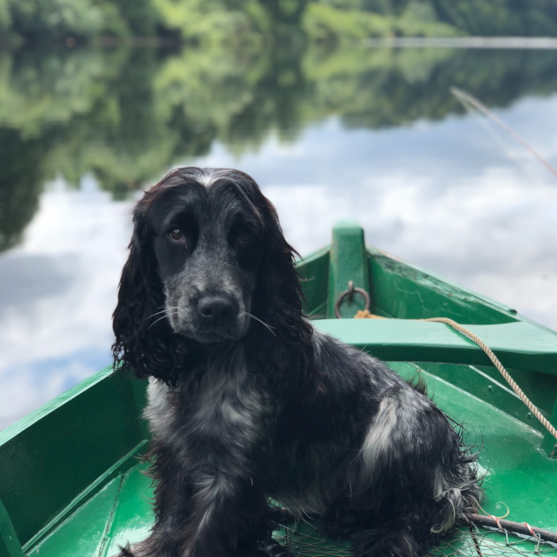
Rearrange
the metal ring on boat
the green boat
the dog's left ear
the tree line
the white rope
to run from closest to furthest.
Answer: the dog's left ear
the green boat
the white rope
the metal ring on boat
the tree line

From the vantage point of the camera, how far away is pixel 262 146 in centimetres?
2605

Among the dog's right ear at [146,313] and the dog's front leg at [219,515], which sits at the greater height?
the dog's right ear at [146,313]

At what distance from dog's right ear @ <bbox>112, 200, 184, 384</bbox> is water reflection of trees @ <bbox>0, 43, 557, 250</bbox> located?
1446 cm

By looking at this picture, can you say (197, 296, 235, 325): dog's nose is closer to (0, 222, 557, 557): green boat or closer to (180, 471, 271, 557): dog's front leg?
(180, 471, 271, 557): dog's front leg

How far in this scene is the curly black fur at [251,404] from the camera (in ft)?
7.25

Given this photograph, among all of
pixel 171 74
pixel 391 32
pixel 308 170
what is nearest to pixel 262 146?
pixel 308 170

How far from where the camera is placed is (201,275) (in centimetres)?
213

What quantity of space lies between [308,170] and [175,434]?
2228cm

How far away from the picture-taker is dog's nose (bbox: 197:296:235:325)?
2066 mm

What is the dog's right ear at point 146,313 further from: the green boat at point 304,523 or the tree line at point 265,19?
the tree line at point 265,19

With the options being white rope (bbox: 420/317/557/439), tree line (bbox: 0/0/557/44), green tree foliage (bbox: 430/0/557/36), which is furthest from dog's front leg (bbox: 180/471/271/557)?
green tree foliage (bbox: 430/0/557/36)

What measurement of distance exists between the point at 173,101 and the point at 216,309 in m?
34.6

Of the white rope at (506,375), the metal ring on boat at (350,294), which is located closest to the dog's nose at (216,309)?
the white rope at (506,375)

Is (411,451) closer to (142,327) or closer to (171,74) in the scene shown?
(142,327)
